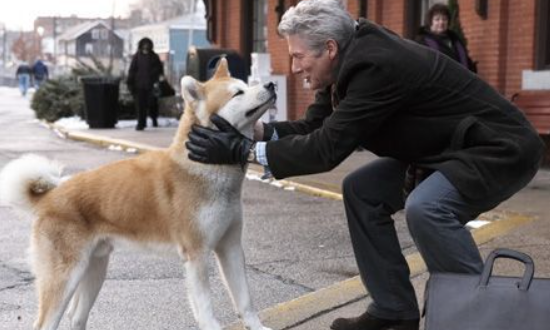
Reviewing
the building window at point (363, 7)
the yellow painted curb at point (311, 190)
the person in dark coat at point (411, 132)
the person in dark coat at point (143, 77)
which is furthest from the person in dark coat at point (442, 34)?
the person in dark coat at point (143, 77)

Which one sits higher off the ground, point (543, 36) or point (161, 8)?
point (161, 8)

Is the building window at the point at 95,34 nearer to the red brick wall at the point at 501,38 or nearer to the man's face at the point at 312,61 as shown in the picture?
the red brick wall at the point at 501,38

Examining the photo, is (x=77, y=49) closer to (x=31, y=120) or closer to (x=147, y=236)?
(x=31, y=120)

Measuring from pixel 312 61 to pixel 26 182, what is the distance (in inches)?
62.1

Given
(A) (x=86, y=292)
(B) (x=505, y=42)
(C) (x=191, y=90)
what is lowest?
(A) (x=86, y=292)

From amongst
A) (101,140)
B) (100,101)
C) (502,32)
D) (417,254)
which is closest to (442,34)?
(502,32)

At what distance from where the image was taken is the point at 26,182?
13.2ft

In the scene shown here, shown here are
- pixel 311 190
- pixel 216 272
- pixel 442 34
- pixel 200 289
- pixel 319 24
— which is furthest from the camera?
pixel 311 190

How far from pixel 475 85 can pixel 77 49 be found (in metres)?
86.3

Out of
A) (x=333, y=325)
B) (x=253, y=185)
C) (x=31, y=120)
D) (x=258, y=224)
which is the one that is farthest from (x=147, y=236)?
(x=31, y=120)

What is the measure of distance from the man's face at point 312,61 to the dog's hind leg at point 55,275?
54.7 inches

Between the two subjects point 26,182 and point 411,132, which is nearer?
point 411,132

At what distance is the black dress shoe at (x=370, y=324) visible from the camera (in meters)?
4.00

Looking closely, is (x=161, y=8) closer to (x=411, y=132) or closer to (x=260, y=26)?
(x=260, y=26)
